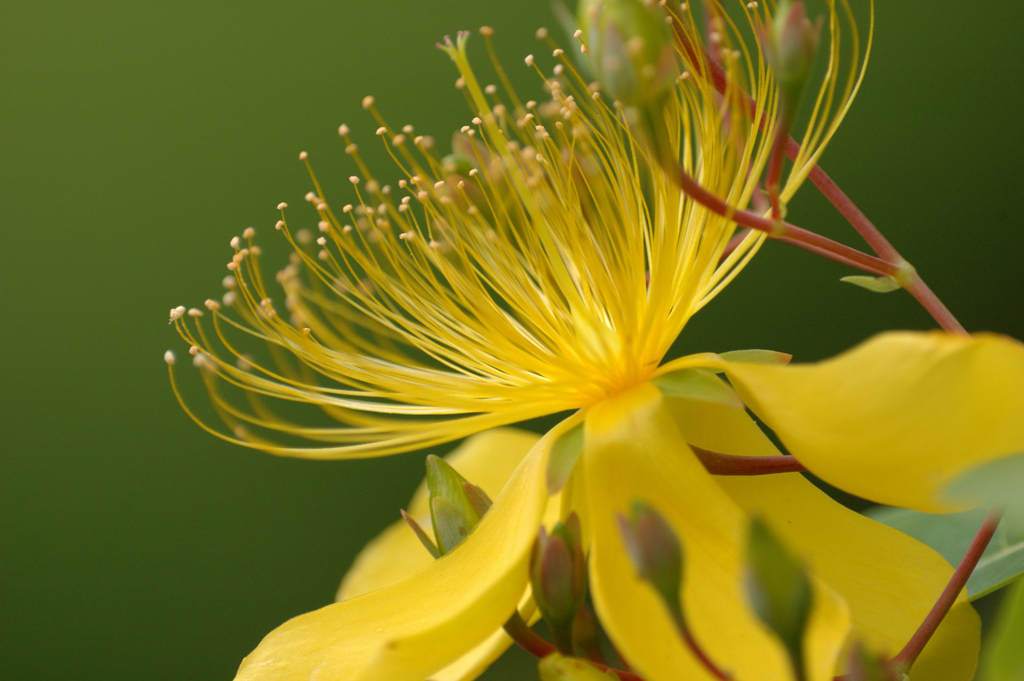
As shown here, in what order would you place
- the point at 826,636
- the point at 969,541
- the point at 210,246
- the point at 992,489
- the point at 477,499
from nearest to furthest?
the point at 992,489 < the point at 826,636 < the point at 477,499 < the point at 969,541 < the point at 210,246

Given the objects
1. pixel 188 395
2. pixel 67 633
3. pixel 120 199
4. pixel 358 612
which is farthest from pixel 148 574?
pixel 358 612

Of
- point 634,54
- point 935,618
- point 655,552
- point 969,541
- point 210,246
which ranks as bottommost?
point 969,541

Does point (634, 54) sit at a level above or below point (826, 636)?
above

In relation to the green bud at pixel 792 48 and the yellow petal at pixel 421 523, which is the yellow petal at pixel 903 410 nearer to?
the green bud at pixel 792 48

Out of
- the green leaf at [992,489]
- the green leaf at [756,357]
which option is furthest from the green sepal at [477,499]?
the green leaf at [992,489]

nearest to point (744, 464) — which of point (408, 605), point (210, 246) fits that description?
point (408, 605)

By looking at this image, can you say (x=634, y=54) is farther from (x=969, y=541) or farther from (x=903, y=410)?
(x=969, y=541)
